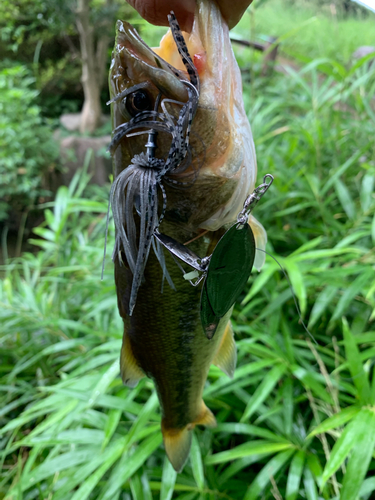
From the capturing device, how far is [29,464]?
1.11 m

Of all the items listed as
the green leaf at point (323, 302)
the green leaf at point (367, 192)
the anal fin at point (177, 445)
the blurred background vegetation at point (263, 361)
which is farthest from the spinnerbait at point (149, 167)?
the green leaf at point (367, 192)

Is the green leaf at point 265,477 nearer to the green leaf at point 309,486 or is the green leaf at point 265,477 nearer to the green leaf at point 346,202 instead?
the green leaf at point 309,486

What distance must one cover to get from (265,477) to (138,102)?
1.04m

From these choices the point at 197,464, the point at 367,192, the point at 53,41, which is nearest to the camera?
the point at 197,464

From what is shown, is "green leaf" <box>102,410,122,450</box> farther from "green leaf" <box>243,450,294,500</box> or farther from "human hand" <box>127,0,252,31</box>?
"human hand" <box>127,0,252,31</box>

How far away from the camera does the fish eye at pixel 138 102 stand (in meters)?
0.40

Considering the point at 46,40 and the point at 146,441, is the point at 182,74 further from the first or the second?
the point at 46,40

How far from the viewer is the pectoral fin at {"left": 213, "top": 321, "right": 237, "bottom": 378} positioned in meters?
0.65

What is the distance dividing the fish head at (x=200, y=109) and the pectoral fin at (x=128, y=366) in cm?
30

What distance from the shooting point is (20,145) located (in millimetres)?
3330

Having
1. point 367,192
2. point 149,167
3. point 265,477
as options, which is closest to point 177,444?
point 265,477

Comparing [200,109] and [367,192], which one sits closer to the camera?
[200,109]

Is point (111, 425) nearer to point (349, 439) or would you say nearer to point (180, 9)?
point (349, 439)

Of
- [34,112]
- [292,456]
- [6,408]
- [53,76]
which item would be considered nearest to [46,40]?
[53,76]
